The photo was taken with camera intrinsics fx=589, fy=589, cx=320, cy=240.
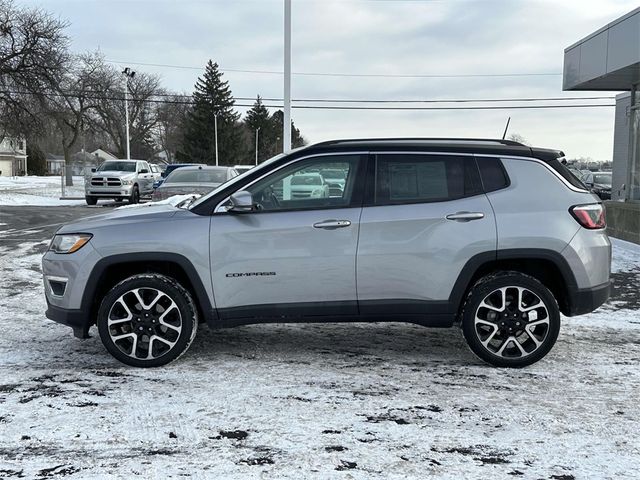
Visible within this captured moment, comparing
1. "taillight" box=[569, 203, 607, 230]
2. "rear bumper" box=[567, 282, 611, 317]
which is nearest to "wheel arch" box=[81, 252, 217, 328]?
"rear bumper" box=[567, 282, 611, 317]

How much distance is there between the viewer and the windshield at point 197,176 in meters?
12.9

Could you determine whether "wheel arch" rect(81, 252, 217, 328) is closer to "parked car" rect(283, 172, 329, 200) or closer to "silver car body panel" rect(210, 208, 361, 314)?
"silver car body panel" rect(210, 208, 361, 314)

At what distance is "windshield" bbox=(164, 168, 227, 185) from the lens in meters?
12.9

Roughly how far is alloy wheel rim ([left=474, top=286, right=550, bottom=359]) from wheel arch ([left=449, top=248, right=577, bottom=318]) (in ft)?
0.65

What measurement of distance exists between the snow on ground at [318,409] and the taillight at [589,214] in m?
1.19

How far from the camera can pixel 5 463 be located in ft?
10.5

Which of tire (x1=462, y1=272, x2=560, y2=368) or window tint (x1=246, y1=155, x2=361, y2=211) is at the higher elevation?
window tint (x1=246, y1=155, x2=361, y2=211)

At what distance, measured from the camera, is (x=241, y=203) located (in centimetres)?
455

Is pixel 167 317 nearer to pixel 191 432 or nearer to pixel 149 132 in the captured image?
pixel 191 432

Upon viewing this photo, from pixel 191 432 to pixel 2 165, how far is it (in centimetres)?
9736

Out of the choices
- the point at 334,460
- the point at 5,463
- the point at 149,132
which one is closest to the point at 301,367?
the point at 334,460

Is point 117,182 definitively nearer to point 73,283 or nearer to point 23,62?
point 23,62

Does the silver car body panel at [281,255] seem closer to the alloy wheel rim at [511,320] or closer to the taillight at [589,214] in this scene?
the alloy wheel rim at [511,320]

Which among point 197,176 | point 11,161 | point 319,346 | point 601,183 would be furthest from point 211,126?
point 319,346
